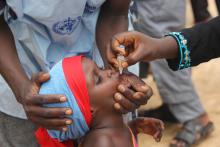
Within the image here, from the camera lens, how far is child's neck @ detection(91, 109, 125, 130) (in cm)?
172

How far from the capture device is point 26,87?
164 centimetres

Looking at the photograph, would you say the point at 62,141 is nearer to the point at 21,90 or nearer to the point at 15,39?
the point at 21,90

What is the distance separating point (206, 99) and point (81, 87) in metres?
2.42

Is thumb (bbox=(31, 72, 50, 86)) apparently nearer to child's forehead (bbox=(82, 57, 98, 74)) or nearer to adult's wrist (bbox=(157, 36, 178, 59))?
child's forehead (bbox=(82, 57, 98, 74))

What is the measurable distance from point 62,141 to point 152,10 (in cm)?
147

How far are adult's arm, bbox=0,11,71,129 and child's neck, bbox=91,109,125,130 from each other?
6.9 inches

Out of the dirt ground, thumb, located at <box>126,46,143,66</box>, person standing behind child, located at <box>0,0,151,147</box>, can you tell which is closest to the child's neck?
person standing behind child, located at <box>0,0,151,147</box>

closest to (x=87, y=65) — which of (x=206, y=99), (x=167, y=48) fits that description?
(x=167, y=48)

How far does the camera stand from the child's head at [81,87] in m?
1.63

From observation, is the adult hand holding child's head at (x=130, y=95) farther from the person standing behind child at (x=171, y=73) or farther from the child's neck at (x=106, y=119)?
the person standing behind child at (x=171, y=73)

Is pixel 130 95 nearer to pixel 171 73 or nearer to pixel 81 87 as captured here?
pixel 81 87

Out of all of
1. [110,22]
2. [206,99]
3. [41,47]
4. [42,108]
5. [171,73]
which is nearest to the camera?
[42,108]

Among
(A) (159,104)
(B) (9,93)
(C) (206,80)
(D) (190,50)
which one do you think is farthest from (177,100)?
(B) (9,93)

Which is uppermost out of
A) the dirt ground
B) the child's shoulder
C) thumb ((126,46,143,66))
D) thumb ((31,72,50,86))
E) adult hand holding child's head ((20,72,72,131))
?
thumb ((126,46,143,66))
